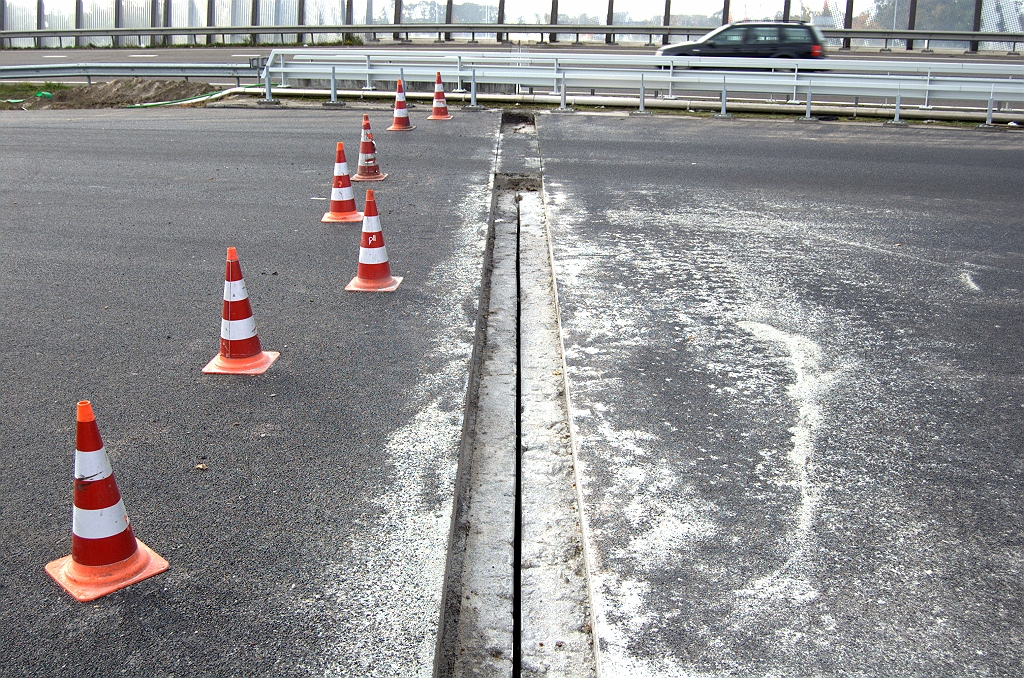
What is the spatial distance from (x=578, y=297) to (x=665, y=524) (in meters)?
3.11

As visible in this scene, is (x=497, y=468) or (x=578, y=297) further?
(x=578, y=297)

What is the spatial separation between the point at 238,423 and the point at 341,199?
4.52 m

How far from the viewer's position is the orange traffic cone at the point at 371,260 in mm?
6680

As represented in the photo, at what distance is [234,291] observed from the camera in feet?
17.1

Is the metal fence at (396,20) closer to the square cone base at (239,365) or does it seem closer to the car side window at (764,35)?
the car side window at (764,35)

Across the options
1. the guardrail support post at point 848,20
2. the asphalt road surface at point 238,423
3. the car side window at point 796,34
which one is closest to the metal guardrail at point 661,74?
the car side window at point 796,34

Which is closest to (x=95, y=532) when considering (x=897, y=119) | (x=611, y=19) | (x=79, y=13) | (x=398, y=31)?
(x=897, y=119)

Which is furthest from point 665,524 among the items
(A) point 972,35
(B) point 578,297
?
(A) point 972,35

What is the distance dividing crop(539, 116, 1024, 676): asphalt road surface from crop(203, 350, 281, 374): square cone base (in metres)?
1.74

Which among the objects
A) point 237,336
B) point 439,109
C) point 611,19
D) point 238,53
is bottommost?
point 237,336

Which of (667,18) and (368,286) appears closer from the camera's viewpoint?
(368,286)

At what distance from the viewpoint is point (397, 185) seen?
415 inches

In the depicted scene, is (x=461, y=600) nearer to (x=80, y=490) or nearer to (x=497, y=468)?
(x=497, y=468)

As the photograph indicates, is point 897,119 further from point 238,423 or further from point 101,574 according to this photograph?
point 101,574
